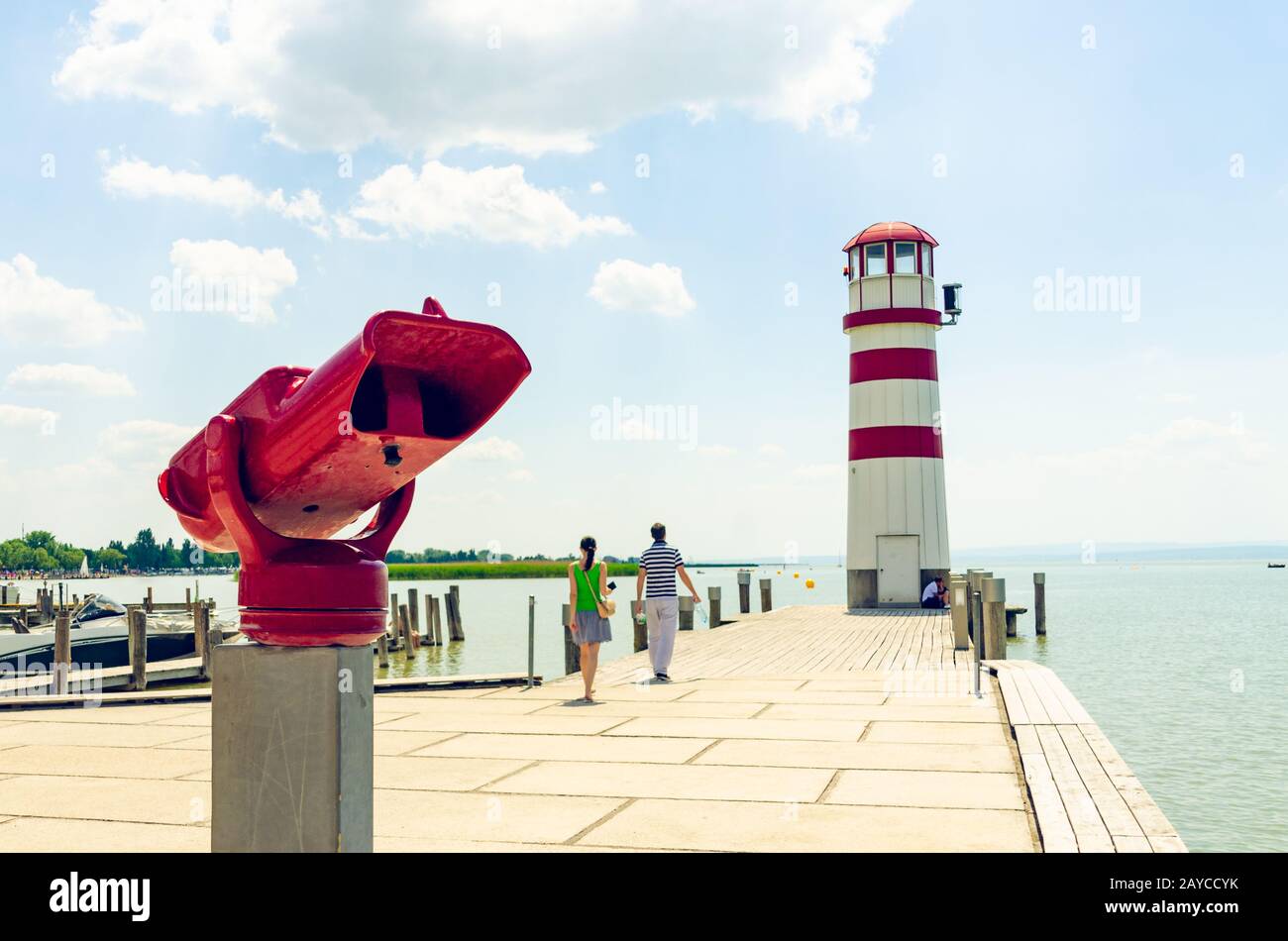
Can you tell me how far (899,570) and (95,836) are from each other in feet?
75.0

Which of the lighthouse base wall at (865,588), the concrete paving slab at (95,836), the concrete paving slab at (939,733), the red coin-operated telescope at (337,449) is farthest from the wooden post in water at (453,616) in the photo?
the red coin-operated telescope at (337,449)

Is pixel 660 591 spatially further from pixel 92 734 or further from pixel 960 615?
pixel 960 615

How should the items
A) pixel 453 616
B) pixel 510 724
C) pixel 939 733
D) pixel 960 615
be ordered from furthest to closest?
pixel 453 616, pixel 960 615, pixel 510 724, pixel 939 733

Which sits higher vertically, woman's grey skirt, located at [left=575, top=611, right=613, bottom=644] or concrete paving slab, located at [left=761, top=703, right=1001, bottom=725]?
woman's grey skirt, located at [left=575, top=611, right=613, bottom=644]

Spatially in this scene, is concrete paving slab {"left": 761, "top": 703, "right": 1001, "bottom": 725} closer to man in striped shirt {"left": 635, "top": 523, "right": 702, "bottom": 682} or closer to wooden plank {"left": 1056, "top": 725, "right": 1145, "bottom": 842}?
wooden plank {"left": 1056, "top": 725, "right": 1145, "bottom": 842}

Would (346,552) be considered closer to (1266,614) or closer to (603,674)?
(603,674)

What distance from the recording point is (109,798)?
22.4ft

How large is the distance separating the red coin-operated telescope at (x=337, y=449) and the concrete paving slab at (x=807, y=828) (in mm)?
3419

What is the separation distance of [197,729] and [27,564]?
160090 millimetres

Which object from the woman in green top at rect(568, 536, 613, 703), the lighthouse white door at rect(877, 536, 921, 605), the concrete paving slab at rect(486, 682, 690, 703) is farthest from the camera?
the lighthouse white door at rect(877, 536, 921, 605)

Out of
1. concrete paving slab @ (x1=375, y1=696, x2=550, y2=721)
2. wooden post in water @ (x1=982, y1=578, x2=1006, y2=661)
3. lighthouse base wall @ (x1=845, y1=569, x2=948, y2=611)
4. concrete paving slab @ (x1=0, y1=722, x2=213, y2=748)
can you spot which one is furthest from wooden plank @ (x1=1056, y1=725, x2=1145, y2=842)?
lighthouse base wall @ (x1=845, y1=569, x2=948, y2=611)

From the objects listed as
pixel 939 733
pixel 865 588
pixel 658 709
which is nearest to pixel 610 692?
pixel 658 709

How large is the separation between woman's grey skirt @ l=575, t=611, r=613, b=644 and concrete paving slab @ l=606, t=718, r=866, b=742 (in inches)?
61.5

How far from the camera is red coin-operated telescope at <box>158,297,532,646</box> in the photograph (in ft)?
7.59
